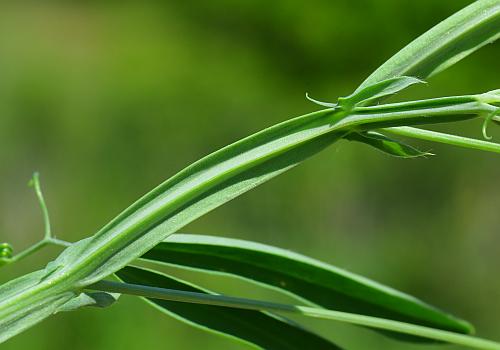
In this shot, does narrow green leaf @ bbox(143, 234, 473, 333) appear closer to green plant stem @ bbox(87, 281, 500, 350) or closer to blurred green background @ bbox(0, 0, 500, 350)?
green plant stem @ bbox(87, 281, 500, 350)

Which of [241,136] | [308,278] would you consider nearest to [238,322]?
[308,278]

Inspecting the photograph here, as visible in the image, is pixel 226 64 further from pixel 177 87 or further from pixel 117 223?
pixel 117 223

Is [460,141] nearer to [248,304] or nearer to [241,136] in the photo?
[248,304]

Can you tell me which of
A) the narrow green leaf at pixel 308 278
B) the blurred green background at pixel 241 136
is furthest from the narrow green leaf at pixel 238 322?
the blurred green background at pixel 241 136

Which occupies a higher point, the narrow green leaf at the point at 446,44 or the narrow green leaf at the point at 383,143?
the narrow green leaf at the point at 446,44

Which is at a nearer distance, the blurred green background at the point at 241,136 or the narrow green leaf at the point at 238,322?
the narrow green leaf at the point at 238,322

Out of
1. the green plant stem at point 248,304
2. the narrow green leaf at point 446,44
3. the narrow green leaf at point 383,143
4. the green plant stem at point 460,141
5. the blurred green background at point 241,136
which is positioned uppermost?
the blurred green background at point 241,136

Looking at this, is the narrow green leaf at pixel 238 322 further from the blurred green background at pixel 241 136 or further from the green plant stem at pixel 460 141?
the blurred green background at pixel 241 136
